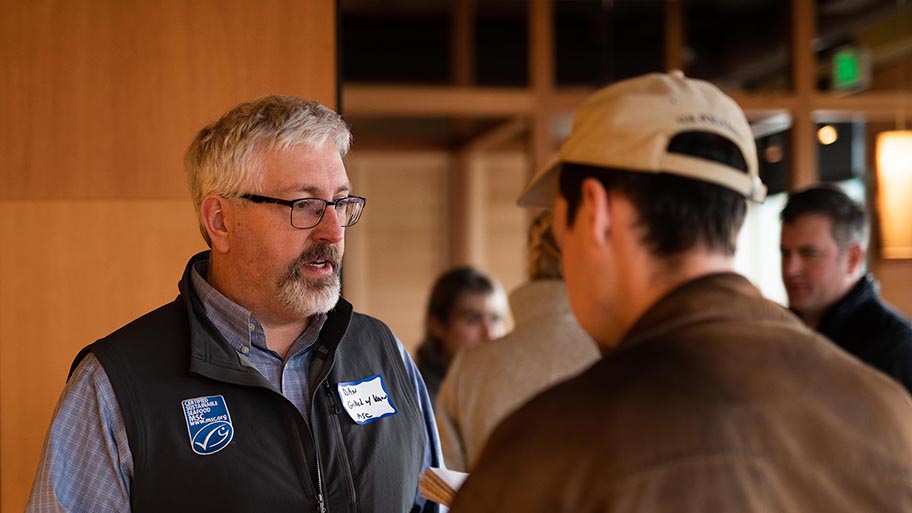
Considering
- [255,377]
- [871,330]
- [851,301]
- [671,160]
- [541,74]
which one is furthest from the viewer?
[541,74]

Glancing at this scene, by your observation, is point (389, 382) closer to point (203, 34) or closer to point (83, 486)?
point (83, 486)

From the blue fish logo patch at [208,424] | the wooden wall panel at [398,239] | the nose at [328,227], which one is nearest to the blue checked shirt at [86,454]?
the blue fish logo patch at [208,424]

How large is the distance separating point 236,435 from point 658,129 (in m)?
1.01

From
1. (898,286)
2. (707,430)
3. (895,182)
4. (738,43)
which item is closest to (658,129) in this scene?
(707,430)

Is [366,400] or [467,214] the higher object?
[467,214]

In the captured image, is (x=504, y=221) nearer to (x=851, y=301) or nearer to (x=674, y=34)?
(x=674, y=34)

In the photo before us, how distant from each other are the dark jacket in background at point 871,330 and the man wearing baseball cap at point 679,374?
6.62 feet

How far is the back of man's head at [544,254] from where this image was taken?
2.97 m

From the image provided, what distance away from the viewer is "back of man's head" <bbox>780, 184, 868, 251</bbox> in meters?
3.51

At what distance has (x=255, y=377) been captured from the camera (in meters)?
1.90

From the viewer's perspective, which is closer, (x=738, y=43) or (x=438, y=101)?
(x=438, y=101)

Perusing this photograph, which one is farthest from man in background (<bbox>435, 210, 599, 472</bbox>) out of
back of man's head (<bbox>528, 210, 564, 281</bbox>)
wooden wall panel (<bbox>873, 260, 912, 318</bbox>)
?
wooden wall panel (<bbox>873, 260, 912, 318</bbox>)

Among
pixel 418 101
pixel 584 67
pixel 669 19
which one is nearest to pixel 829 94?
pixel 669 19

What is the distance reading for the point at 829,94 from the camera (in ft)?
20.2
